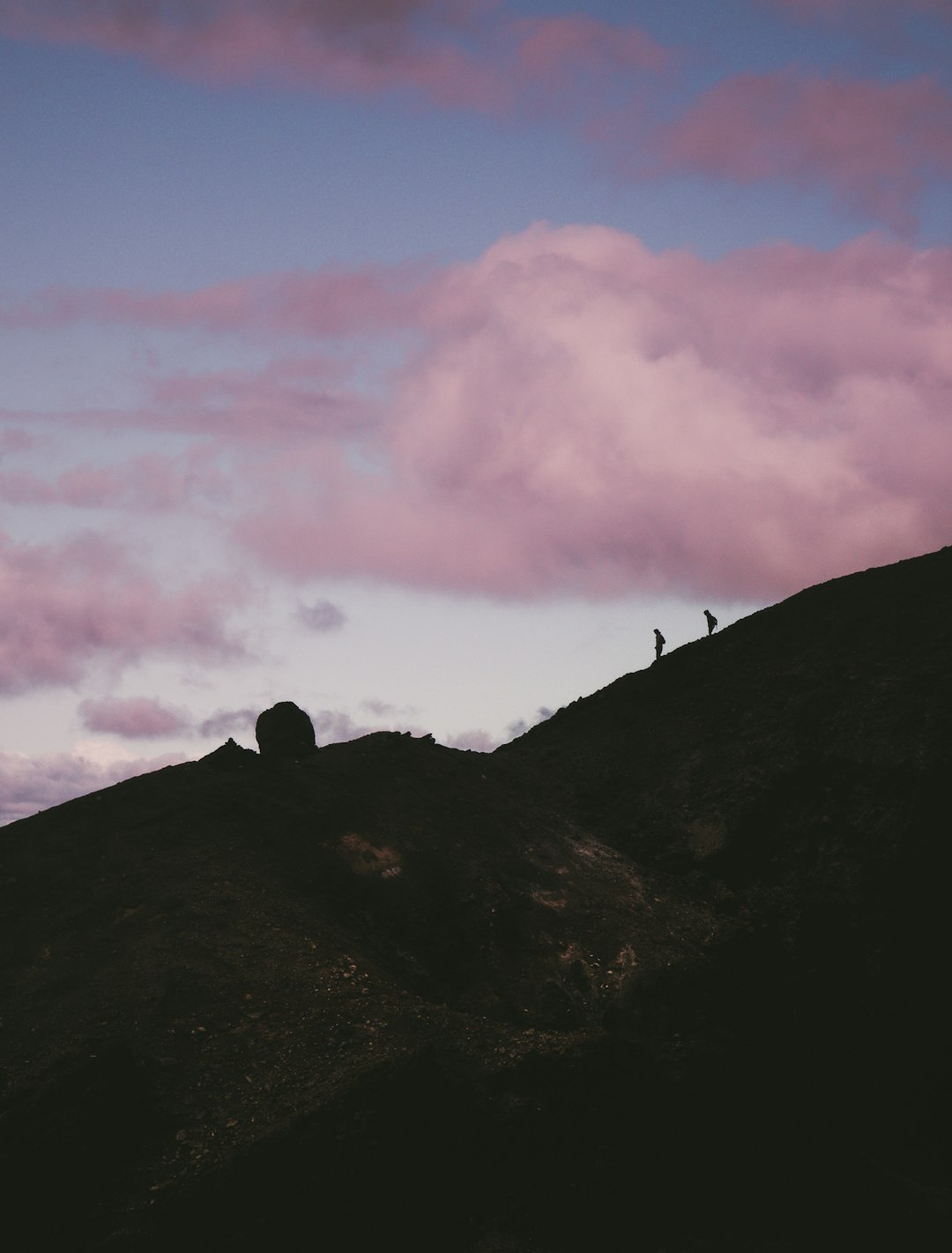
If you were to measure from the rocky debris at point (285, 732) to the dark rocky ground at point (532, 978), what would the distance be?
75.5 inches

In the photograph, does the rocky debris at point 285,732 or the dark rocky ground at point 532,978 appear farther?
the rocky debris at point 285,732

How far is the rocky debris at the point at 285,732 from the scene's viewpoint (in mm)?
32281

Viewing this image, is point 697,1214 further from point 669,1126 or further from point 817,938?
point 817,938

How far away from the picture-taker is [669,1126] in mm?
18375

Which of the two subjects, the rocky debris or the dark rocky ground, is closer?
the dark rocky ground

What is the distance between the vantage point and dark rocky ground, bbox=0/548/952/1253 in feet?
53.7

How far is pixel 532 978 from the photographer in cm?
2438

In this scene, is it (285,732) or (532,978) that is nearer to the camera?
(532,978)

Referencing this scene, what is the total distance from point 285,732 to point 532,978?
38.4ft

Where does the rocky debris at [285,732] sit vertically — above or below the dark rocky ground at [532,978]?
above

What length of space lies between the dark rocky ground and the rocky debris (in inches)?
75.5

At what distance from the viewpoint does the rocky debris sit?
32.3 m

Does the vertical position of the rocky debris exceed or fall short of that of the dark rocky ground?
it exceeds it

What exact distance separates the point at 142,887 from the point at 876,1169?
15.8m
